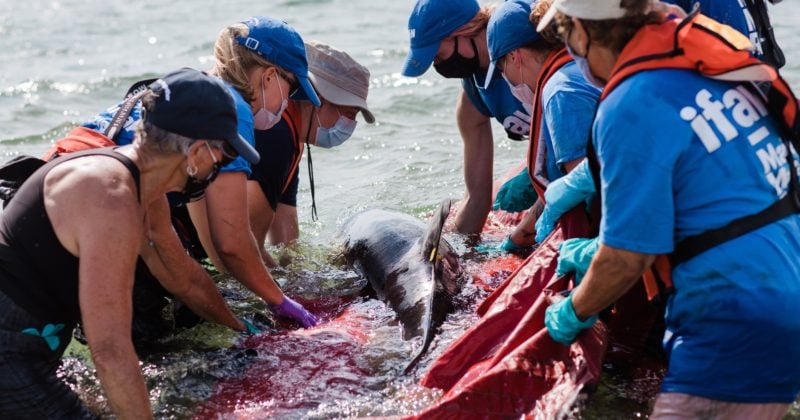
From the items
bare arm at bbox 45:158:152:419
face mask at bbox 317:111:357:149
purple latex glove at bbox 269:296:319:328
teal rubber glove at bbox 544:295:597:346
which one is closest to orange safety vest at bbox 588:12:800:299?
teal rubber glove at bbox 544:295:597:346

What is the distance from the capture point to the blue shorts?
3.76 meters

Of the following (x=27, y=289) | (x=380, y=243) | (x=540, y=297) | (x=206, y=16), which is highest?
(x=27, y=289)

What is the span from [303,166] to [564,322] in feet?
21.3

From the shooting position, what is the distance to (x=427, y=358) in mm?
4754

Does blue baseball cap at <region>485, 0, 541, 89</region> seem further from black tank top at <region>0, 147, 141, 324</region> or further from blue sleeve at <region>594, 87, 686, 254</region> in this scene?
black tank top at <region>0, 147, 141, 324</region>

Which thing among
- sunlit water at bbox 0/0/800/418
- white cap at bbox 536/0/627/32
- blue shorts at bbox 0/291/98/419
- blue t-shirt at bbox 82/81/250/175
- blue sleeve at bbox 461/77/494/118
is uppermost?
white cap at bbox 536/0/627/32

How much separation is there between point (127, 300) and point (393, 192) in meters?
5.28

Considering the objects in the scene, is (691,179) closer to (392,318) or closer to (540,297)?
(540,297)

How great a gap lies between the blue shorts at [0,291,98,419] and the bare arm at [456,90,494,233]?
3509 millimetres

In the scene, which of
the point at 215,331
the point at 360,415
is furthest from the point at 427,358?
the point at 215,331

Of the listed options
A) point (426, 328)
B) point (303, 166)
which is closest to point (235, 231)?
point (426, 328)

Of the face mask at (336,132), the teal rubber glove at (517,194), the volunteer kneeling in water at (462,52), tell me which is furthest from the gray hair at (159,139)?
the teal rubber glove at (517,194)

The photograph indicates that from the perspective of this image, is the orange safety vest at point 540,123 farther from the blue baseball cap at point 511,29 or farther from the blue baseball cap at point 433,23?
the blue baseball cap at point 433,23

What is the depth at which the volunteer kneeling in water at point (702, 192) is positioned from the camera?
3.13 metres
